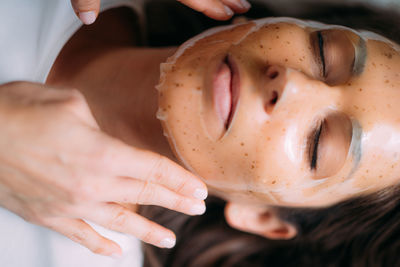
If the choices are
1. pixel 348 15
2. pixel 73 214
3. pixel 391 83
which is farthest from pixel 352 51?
pixel 73 214

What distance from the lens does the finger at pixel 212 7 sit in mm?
939

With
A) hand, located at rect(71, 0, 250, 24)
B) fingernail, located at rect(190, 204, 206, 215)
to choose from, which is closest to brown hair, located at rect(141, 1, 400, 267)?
hand, located at rect(71, 0, 250, 24)

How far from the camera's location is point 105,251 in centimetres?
88

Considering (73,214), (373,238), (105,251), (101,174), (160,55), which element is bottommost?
(373,238)

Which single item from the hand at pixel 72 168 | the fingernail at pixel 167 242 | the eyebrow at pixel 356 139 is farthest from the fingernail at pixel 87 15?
the eyebrow at pixel 356 139

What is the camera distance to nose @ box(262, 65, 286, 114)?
792mm

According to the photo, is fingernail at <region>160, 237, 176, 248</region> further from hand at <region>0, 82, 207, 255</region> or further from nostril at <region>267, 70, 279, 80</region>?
nostril at <region>267, 70, 279, 80</region>

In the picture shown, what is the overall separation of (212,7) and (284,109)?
36 cm

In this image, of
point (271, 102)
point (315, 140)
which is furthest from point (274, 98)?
point (315, 140)

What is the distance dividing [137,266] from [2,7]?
90 cm

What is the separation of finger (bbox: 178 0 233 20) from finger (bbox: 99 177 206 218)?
491mm

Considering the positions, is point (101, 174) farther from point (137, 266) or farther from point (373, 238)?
point (373, 238)

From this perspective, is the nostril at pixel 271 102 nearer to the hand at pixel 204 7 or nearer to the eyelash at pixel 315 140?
the eyelash at pixel 315 140

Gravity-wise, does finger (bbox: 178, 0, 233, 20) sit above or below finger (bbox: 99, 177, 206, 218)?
above
